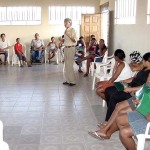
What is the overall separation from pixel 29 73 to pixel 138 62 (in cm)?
423

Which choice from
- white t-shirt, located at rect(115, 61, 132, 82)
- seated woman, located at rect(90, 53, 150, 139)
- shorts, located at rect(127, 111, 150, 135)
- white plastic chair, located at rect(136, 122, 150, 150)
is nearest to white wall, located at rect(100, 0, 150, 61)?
white t-shirt, located at rect(115, 61, 132, 82)

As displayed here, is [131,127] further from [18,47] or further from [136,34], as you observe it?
[18,47]

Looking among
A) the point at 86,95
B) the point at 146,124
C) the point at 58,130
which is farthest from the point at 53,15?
the point at 146,124

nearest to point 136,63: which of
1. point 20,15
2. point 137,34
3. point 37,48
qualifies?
point 137,34

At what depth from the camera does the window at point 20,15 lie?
1062cm

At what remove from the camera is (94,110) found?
433cm

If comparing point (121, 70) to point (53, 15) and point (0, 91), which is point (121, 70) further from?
point (53, 15)

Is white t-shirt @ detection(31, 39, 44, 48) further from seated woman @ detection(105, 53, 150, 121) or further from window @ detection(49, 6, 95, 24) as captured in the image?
seated woman @ detection(105, 53, 150, 121)

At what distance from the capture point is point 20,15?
10695 millimetres

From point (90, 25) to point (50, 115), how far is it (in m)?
6.32

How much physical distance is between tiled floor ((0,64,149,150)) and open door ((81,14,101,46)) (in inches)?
139

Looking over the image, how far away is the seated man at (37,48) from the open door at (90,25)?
1614 millimetres

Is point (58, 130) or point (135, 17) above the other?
point (135, 17)

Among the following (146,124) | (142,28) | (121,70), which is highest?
(142,28)
